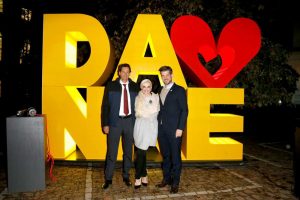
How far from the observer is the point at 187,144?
6250mm

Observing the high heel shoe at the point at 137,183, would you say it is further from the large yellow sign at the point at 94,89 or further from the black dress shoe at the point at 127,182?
the large yellow sign at the point at 94,89

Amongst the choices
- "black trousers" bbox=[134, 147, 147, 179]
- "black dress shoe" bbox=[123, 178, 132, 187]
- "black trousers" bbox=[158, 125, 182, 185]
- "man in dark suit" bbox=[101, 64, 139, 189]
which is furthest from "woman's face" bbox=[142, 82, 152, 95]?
"black dress shoe" bbox=[123, 178, 132, 187]

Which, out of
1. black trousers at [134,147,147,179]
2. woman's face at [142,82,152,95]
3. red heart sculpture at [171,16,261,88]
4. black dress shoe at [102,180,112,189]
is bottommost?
black dress shoe at [102,180,112,189]

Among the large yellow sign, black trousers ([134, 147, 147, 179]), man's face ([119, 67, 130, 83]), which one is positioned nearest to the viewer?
black trousers ([134, 147, 147, 179])

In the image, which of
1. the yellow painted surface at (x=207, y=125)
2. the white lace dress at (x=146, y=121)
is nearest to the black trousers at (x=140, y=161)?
the white lace dress at (x=146, y=121)

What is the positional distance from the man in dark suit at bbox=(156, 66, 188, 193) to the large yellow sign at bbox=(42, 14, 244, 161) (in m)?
1.68

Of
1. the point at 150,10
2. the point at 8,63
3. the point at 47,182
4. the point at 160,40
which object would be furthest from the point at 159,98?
the point at 8,63

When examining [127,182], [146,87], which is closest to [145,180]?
[127,182]

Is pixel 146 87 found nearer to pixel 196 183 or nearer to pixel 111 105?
pixel 111 105

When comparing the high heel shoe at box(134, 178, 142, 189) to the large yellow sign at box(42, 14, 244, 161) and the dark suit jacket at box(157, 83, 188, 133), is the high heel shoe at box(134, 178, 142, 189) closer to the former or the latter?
the dark suit jacket at box(157, 83, 188, 133)

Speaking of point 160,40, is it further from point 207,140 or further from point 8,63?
point 8,63

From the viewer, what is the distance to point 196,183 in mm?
5137

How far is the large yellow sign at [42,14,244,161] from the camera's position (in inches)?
246

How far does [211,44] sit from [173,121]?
266 centimetres
